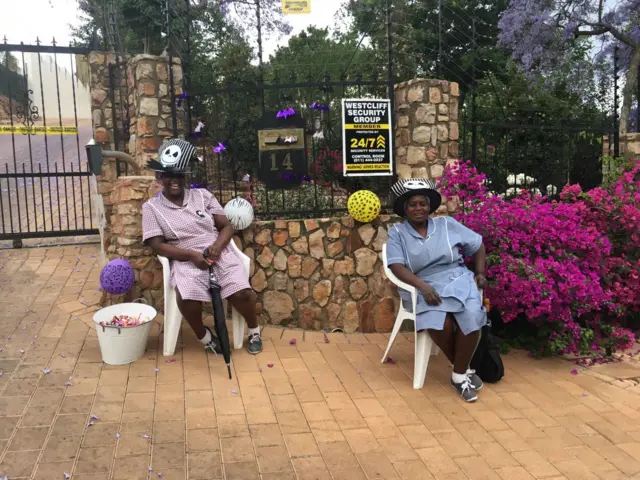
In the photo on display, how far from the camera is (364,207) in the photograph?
4410 mm

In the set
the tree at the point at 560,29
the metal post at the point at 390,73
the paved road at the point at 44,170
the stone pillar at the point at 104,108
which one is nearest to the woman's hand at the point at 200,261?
the metal post at the point at 390,73

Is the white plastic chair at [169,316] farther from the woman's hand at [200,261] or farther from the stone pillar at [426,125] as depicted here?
the stone pillar at [426,125]

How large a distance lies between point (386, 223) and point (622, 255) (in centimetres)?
190

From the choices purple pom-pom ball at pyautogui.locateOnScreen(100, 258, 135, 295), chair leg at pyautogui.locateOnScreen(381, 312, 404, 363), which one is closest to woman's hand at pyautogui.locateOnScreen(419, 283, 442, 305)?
chair leg at pyautogui.locateOnScreen(381, 312, 404, 363)

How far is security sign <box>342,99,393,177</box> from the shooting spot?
4539 mm

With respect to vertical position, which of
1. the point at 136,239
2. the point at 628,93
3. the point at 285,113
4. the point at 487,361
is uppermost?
the point at 628,93

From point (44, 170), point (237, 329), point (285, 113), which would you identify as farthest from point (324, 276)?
point (44, 170)

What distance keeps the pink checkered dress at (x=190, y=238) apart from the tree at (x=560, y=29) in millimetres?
10384

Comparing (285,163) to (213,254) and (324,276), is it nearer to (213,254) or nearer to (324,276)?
(324,276)

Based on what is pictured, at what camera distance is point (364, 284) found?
460 cm

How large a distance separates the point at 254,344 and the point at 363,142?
1907 mm

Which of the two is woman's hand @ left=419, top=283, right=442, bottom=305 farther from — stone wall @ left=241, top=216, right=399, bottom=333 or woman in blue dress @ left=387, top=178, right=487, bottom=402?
stone wall @ left=241, top=216, right=399, bottom=333

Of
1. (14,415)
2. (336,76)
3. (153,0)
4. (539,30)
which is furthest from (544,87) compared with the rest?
(14,415)

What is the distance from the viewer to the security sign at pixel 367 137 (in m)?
4.54
